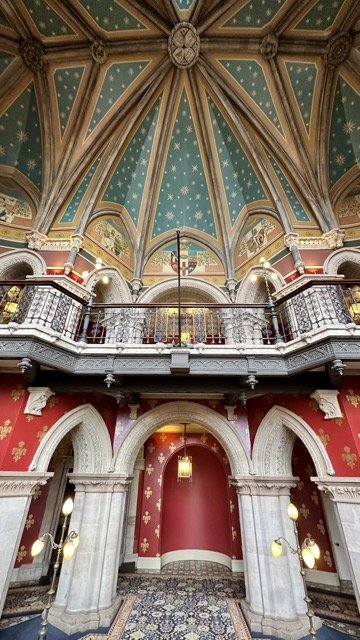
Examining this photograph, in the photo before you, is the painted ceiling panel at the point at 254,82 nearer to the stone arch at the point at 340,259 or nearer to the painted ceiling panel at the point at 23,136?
the stone arch at the point at 340,259

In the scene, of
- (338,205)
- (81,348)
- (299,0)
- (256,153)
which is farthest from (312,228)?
(81,348)

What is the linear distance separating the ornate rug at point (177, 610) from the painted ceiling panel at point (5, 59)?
1360cm

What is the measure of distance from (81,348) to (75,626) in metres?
5.08

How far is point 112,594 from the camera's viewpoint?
566 centimetres

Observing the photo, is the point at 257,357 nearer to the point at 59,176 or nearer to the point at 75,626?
the point at 75,626

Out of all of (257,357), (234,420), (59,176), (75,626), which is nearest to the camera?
(75,626)

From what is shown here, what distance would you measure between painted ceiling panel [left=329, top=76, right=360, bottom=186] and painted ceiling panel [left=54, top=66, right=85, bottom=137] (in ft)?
25.9

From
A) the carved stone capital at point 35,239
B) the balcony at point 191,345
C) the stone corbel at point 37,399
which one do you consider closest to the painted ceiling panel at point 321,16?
the balcony at point 191,345

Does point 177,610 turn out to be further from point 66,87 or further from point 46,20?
point 46,20

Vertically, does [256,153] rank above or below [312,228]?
above

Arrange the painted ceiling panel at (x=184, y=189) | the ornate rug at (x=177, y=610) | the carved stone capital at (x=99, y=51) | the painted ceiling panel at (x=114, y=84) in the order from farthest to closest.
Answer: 1. the painted ceiling panel at (x=184, y=189)
2. the painted ceiling panel at (x=114, y=84)
3. the carved stone capital at (x=99, y=51)
4. the ornate rug at (x=177, y=610)

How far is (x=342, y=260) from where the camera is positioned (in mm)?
7590

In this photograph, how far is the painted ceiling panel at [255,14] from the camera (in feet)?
25.8

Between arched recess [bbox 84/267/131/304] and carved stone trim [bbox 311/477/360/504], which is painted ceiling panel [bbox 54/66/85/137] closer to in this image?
arched recess [bbox 84/267/131/304]
